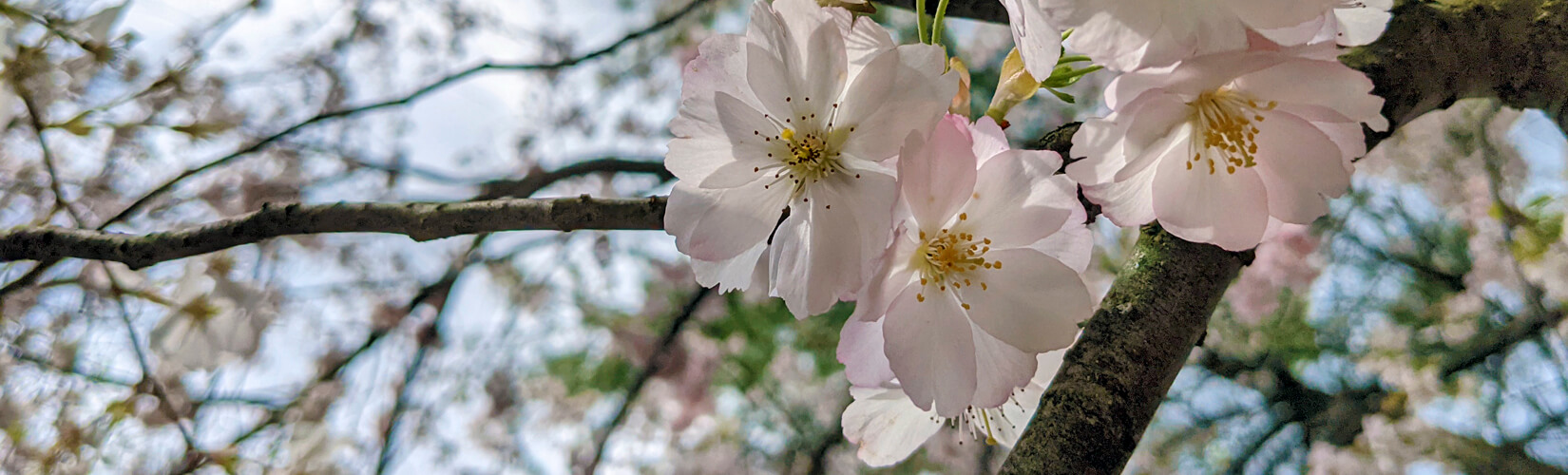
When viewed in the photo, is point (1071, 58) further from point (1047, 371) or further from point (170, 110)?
point (170, 110)

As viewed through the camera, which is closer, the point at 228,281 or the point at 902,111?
the point at 902,111

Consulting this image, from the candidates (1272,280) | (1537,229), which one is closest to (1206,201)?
(1537,229)

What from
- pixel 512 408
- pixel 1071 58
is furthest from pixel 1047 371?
pixel 512 408

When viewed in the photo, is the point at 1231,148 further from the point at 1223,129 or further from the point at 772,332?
the point at 772,332

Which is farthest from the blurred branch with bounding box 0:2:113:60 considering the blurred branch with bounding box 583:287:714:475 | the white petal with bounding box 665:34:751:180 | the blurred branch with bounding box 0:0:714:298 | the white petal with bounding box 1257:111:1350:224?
the blurred branch with bounding box 583:287:714:475

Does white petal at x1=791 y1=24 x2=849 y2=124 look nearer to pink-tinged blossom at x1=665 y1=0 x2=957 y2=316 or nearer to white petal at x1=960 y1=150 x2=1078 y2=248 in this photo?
pink-tinged blossom at x1=665 y1=0 x2=957 y2=316

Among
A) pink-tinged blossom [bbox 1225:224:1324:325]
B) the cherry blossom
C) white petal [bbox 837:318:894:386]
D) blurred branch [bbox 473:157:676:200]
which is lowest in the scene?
pink-tinged blossom [bbox 1225:224:1324:325]
